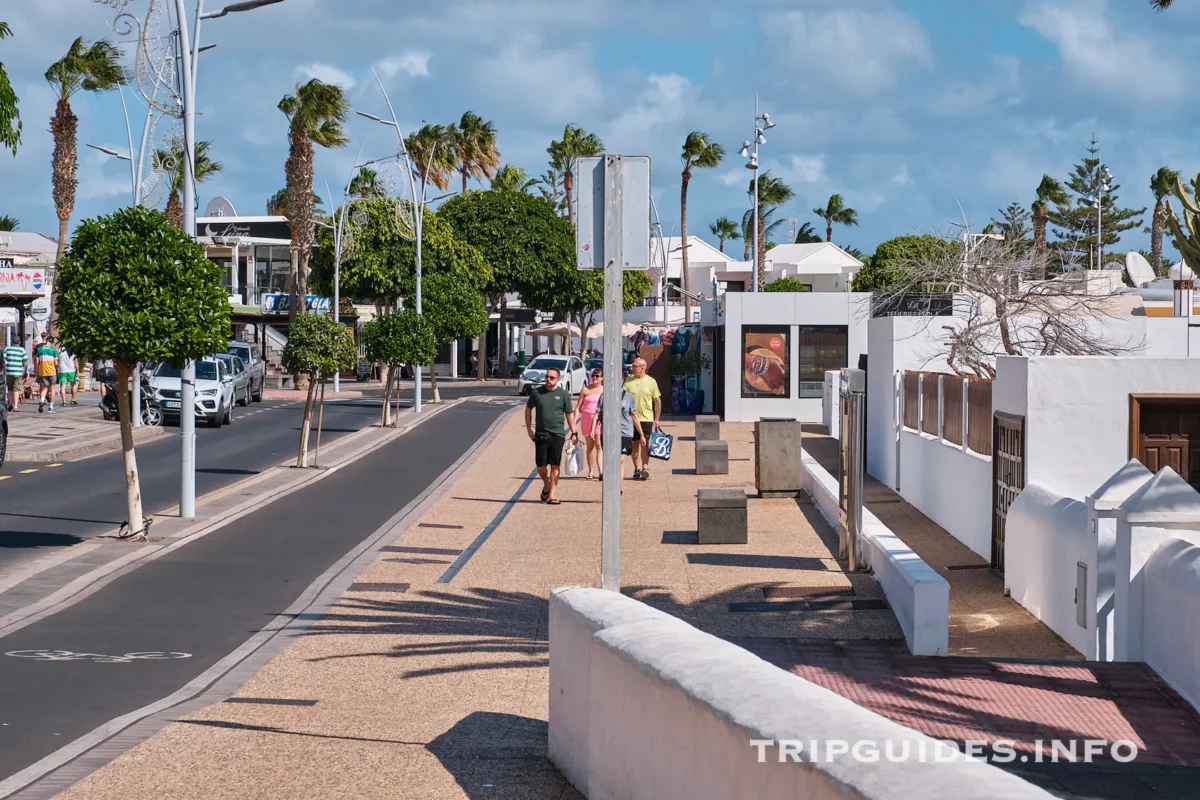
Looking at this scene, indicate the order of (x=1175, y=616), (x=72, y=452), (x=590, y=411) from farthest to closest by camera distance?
(x=72, y=452)
(x=590, y=411)
(x=1175, y=616)

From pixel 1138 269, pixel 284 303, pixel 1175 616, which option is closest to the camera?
pixel 1175 616

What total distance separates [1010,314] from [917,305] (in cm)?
369

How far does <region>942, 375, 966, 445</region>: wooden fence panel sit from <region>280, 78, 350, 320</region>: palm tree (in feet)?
116

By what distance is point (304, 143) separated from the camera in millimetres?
51688

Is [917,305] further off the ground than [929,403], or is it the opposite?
[917,305]

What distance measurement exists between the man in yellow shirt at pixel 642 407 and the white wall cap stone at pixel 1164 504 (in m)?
12.8

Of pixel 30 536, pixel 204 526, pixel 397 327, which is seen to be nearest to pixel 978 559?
pixel 204 526

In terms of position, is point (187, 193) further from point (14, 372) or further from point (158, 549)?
point (14, 372)

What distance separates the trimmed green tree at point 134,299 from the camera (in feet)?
49.4

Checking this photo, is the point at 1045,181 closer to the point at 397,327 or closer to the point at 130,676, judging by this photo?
the point at 397,327

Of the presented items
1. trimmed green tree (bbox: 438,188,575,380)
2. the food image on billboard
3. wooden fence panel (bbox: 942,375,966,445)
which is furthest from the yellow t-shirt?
trimmed green tree (bbox: 438,188,575,380)

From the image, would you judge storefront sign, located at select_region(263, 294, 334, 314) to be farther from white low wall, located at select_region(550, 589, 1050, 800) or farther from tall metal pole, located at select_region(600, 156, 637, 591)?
white low wall, located at select_region(550, 589, 1050, 800)

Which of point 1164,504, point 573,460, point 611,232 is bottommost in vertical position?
point 573,460

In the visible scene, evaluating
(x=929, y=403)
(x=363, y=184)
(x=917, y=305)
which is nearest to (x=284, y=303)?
(x=363, y=184)
